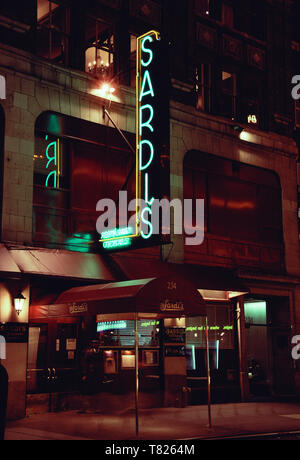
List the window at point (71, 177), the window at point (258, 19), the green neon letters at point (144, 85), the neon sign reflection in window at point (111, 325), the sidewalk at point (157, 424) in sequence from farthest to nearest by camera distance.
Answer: the window at point (258, 19)
the neon sign reflection in window at point (111, 325)
the green neon letters at point (144, 85)
the window at point (71, 177)
the sidewalk at point (157, 424)

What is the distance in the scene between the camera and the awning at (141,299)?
14058 mm

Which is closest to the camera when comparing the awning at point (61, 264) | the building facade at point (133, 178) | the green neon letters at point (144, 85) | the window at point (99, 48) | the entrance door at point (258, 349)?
the awning at point (61, 264)

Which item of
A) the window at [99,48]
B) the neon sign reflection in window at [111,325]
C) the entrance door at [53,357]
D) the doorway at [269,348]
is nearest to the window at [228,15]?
the window at [99,48]

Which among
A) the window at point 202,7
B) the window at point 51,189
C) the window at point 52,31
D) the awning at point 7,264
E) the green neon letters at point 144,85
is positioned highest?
the window at point 202,7

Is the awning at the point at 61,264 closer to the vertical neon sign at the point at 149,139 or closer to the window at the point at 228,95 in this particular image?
the vertical neon sign at the point at 149,139

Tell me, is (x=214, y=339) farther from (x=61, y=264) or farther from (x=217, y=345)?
(x=61, y=264)

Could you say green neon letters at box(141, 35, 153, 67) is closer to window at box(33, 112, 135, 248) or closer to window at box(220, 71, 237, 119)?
window at box(33, 112, 135, 248)

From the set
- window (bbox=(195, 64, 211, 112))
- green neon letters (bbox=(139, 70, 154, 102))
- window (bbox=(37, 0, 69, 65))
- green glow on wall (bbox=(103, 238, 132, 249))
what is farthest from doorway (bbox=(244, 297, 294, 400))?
window (bbox=(37, 0, 69, 65))

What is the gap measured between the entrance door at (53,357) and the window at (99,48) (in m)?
7.54

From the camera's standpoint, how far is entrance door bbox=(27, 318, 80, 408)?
55.2 feet

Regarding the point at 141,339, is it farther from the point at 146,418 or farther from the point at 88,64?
the point at 88,64

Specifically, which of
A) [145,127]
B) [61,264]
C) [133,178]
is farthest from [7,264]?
[133,178]

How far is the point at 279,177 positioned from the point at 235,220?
304 cm
